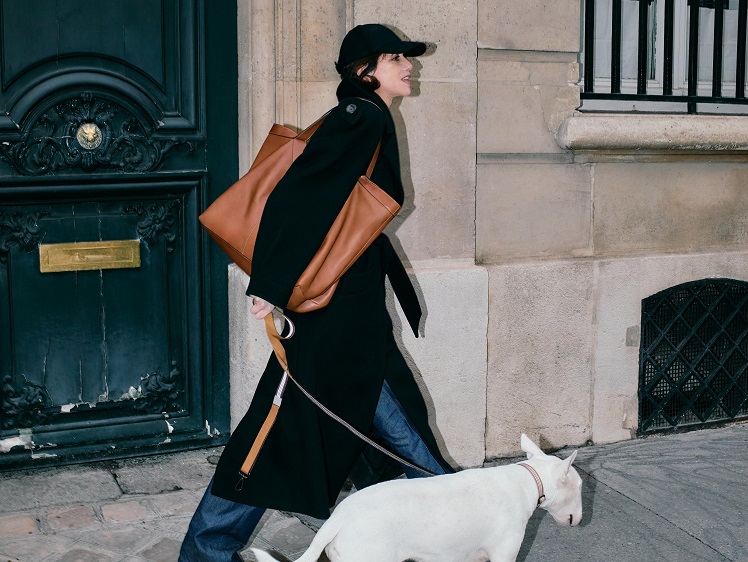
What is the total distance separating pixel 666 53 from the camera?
5.88m

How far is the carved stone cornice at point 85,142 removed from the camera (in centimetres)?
473

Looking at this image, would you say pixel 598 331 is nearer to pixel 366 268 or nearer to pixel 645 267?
pixel 645 267

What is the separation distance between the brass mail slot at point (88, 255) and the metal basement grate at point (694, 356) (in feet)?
8.78

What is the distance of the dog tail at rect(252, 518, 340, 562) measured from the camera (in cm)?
292

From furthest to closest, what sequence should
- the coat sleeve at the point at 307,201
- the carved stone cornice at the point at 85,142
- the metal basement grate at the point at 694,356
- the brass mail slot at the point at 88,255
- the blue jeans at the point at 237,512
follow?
the metal basement grate at the point at 694,356 → the brass mail slot at the point at 88,255 → the carved stone cornice at the point at 85,142 → the blue jeans at the point at 237,512 → the coat sleeve at the point at 307,201

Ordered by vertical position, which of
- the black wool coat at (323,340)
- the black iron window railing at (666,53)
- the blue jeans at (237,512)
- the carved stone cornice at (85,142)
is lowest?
the blue jeans at (237,512)

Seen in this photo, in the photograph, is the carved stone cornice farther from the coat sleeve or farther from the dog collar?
the dog collar

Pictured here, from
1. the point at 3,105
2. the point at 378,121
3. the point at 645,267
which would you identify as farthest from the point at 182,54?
the point at 645,267

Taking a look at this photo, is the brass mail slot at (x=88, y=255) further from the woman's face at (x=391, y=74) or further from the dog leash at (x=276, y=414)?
the woman's face at (x=391, y=74)

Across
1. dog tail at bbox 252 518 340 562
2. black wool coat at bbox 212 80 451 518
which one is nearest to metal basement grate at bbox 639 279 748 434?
black wool coat at bbox 212 80 451 518

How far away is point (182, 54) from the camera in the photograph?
495 cm

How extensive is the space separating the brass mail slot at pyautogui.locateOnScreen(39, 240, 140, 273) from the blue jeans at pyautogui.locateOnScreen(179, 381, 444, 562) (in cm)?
173

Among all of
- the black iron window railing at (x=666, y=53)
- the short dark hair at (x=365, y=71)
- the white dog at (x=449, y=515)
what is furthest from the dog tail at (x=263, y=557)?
the black iron window railing at (x=666, y=53)

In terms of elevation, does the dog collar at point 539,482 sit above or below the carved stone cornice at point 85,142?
below
